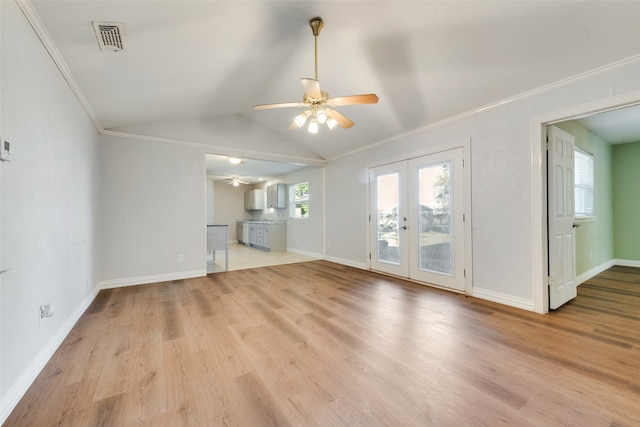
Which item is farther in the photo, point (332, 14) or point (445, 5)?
point (332, 14)

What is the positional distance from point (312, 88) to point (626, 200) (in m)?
6.75

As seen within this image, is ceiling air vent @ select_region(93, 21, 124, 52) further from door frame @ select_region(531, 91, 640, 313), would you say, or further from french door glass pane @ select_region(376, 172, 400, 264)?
door frame @ select_region(531, 91, 640, 313)

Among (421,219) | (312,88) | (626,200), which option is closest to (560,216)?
(421,219)

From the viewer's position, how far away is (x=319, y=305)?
3.12 metres

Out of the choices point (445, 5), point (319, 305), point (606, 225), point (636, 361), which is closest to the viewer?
point (636, 361)

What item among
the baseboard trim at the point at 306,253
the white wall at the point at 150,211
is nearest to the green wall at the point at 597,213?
the baseboard trim at the point at 306,253

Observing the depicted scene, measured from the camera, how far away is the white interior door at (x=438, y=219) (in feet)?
11.7

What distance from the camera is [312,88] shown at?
2205mm

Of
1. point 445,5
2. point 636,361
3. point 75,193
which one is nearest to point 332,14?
point 445,5

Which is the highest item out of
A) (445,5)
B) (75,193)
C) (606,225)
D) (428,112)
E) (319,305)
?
(445,5)

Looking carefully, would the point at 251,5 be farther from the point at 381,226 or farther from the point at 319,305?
the point at 381,226

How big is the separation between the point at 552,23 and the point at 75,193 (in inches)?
185

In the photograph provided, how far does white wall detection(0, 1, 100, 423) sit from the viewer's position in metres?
1.48

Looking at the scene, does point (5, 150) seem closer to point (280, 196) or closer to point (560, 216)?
point (560, 216)
